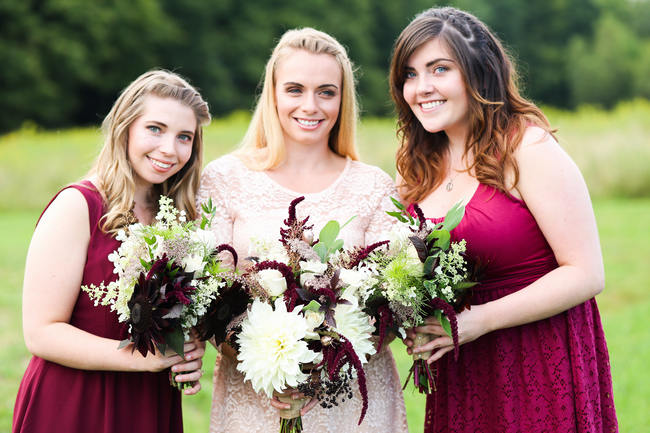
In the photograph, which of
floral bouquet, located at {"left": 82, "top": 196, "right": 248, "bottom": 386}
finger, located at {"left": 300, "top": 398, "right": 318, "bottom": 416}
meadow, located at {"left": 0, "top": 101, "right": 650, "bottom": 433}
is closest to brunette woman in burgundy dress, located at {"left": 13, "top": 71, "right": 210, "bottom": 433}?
floral bouquet, located at {"left": 82, "top": 196, "right": 248, "bottom": 386}

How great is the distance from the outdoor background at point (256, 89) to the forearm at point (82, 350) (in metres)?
1.29

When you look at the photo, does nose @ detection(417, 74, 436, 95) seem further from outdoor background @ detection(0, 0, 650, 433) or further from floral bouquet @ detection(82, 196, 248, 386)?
floral bouquet @ detection(82, 196, 248, 386)

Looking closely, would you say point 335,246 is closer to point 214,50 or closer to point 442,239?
point 442,239

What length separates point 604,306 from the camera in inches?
366

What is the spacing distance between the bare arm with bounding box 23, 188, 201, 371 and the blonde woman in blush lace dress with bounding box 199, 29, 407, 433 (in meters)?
0.70

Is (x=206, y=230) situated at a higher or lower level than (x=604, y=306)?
lower

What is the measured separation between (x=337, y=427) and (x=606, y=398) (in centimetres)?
139

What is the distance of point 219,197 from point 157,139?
553 mm

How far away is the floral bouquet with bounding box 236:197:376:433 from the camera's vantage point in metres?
2.68

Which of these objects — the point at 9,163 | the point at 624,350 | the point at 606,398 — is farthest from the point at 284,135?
the point at 9,163

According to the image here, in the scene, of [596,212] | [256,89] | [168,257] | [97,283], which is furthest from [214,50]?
[168,257]

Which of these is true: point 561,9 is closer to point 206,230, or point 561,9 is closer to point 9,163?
point 9,163

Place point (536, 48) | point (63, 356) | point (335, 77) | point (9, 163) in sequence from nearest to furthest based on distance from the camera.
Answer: point (63, 356) < point (335, 77) < point (9, 163) < point (536, 48)

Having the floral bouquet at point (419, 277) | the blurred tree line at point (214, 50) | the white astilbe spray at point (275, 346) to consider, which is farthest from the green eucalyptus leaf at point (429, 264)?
the blurred tree line at point (214, 50)
